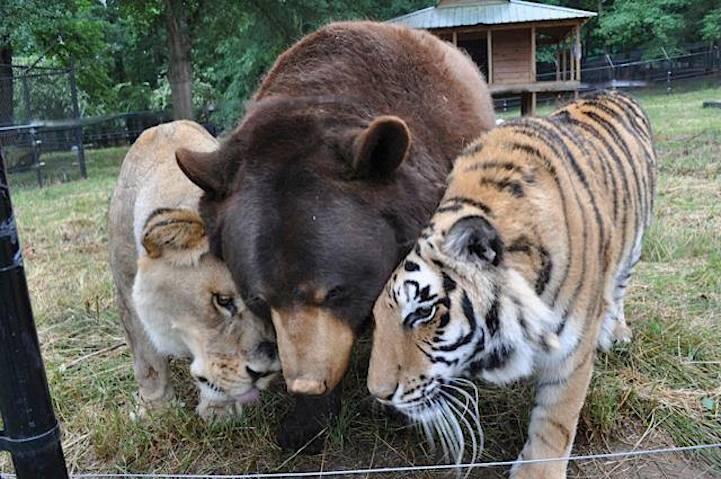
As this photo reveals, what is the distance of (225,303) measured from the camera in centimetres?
250

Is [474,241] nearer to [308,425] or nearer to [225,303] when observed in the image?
[225,303]

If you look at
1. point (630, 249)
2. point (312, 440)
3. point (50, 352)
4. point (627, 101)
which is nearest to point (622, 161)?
point (630, 249)

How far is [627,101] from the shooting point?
152 inches

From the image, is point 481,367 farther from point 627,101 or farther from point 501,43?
point 501,43

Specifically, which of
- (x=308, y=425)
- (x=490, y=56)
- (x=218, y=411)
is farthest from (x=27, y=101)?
(x=308, y=425)

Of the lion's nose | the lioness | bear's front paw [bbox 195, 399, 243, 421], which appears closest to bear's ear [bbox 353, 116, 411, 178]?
the lioness

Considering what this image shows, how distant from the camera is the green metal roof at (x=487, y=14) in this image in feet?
59.2

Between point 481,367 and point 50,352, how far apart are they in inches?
121

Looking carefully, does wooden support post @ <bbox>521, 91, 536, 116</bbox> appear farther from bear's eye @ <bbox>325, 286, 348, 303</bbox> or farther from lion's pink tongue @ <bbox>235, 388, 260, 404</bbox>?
bear's eye @ <bbox>325, 286, 348, 303</bbox>

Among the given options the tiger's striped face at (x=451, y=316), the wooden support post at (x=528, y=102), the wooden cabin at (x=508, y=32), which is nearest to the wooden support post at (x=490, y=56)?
the wooden cabin at (x=508, y=32)

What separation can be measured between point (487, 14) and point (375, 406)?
17146 millimetres

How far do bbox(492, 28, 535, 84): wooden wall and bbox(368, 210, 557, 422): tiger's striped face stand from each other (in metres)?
17.0

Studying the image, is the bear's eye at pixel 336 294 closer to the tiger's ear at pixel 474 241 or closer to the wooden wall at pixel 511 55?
the tiger's ear at pixel 474 241

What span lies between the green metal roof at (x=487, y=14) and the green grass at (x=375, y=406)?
13956 millimetres
